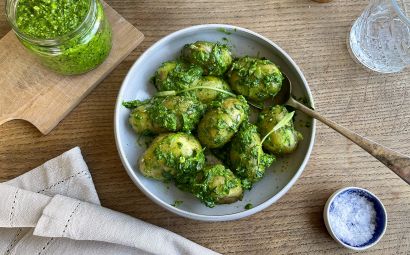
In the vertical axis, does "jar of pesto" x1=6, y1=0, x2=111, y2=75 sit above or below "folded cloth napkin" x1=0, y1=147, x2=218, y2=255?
above

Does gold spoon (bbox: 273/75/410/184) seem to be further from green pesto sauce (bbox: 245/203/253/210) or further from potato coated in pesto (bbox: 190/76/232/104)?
green pesto sauce (bbox: 245/203/253/210)

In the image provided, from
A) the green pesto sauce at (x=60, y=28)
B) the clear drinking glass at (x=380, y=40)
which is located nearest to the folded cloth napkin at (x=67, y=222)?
the green pesto sauce at (x=60, y=28)

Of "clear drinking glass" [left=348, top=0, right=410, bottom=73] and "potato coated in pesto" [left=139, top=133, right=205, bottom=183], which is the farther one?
"clear drinking glass" [left=348, top=0, right=410, bottom=73]

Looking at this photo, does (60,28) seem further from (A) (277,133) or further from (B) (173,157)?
(A) (277,133)

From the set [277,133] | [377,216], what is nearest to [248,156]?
[277,133]

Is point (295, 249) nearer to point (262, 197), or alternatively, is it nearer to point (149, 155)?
point (262, 197)

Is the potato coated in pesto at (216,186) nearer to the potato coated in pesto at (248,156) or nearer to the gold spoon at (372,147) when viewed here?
the potato coated in pesto at (248,156)

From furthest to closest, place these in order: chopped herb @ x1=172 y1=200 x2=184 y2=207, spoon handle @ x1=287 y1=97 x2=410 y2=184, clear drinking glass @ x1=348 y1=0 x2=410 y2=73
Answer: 1. clear drinking glass @ x1=348 y1=0 x2=410 y2=73
2. chopped herb @ x1=172 y1=200 x2=184 y2=207
3. spoon handle @ x1=287 y1=97 x2=410 y2=184

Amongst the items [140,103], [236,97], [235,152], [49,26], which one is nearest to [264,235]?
[235,152]

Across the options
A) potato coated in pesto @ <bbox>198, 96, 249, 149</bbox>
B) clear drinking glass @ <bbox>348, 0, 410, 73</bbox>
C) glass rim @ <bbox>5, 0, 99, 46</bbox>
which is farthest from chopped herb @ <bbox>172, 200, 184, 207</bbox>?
clear drinking glass @ <bbox>348, 0, 410, 73</bbox>
